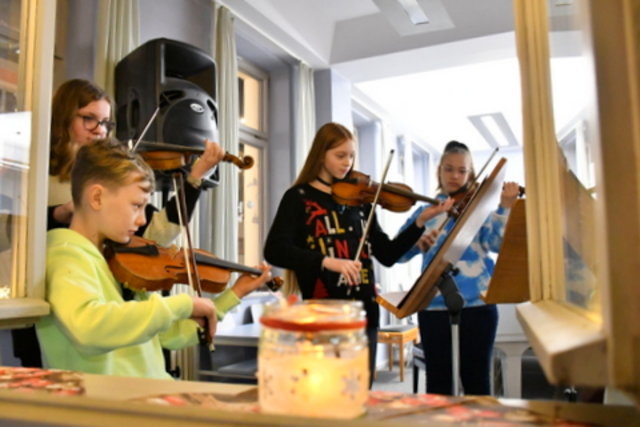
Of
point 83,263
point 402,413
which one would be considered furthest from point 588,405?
point 83,263

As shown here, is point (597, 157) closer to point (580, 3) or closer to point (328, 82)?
point (580, 3)

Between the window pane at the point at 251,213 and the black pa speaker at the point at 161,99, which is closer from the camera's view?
the black pa speaker at the point at 161,99

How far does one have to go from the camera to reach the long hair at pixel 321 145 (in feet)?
5.90

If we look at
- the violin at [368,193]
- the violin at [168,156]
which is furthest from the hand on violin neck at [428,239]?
the violin at [168,156]

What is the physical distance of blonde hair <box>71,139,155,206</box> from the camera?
3.62ft

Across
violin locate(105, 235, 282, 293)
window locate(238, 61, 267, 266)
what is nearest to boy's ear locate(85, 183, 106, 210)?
violin locate(105, 235, 282, 293)

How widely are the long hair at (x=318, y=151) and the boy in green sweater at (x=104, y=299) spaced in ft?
1.92

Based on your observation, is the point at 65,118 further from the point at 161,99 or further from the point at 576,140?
the point at 576,140

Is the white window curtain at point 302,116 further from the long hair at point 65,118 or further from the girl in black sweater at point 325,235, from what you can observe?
the long hair at point 65,118

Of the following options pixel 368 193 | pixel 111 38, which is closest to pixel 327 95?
pixel 111 38

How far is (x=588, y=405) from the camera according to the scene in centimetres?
54

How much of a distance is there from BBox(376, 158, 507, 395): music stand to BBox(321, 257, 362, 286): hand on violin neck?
194 millimetres

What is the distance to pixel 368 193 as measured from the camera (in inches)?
75.7

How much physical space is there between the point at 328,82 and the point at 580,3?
4328 mm
